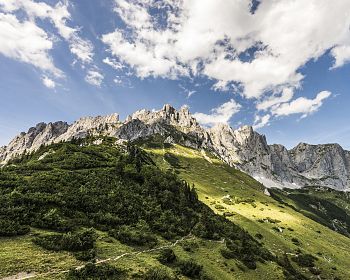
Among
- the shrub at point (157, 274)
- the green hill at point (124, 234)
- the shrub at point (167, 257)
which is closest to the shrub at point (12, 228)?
the green hill at point (124, 234)

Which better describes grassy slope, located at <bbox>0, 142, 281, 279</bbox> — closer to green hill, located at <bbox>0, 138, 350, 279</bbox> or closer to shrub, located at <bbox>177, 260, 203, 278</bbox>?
green hill, located at <bbox>0, 138, 350, 279</bbox>

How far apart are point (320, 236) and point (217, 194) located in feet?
160

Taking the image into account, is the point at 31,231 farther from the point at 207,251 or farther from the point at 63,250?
the point at 207,251

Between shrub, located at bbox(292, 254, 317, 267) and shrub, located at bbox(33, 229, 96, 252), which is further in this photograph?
shrub, located at bbox(292, 254, 317, 267)

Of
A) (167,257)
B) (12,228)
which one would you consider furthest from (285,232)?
(12,228)

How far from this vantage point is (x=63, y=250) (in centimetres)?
3609

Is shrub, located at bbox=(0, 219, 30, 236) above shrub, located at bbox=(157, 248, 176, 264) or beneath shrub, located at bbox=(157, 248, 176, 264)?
above

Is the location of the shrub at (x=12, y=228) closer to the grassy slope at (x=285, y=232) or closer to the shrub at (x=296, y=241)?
the grassy slope at (x=285, y=232)

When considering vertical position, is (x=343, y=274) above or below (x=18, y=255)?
below

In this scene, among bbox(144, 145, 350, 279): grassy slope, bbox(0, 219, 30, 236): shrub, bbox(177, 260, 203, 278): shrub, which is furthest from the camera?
bbox(144, 145, 350, 279): grassy slope

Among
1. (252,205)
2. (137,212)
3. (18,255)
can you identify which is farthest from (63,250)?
(252,205)

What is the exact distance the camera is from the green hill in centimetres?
3447

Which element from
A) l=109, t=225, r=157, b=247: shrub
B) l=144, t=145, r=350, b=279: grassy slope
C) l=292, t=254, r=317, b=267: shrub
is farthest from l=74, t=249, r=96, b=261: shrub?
l=292, t=254, r=317, b=267: shrub

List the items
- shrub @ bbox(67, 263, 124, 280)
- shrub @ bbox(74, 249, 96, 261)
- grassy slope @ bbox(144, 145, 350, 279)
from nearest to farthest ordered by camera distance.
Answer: shrub @ bbox(67, 263, 124, 280)
shrub @ bbox(74, 249, 96, 261)
grassy slope @ bbox(144, 145, 350, 279)
